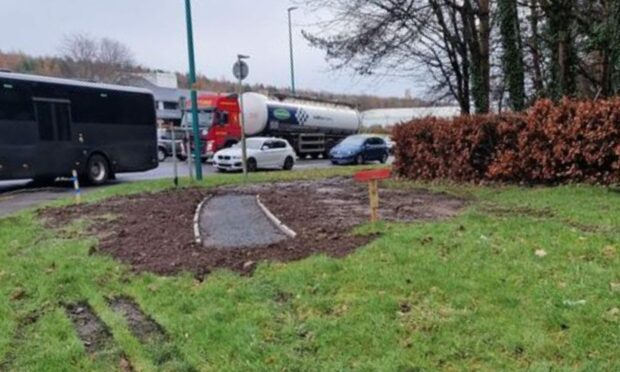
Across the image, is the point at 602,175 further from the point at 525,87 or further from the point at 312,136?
the point at 312,136

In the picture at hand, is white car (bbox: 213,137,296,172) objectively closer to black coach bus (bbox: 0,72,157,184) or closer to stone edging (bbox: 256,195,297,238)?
black coach bus (bbox: 0,72,157,184)

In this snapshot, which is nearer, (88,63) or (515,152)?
(515,152)

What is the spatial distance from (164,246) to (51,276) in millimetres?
1712

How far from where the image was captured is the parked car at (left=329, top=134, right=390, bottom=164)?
3359 cm

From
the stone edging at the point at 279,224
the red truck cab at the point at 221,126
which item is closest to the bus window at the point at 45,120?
the stone edging at the point at 279,224

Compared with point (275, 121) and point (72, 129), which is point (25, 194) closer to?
point (72, 129)

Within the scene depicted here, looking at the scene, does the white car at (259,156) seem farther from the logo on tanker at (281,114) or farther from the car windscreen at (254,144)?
the logo on tanker at (281,114)

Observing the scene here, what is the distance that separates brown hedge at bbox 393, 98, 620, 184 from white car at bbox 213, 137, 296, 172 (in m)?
11.5

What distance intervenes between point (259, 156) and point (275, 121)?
→ 7560mm

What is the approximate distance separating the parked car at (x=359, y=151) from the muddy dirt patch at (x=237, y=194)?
17111 mm

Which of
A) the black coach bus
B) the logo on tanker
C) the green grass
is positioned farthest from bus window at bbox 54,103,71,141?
the logo on tanker

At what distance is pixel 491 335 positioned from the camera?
4273 mm

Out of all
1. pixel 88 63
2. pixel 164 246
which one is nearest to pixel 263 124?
pixel 164 246

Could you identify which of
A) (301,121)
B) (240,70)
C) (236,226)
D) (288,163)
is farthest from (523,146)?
(301,121)
